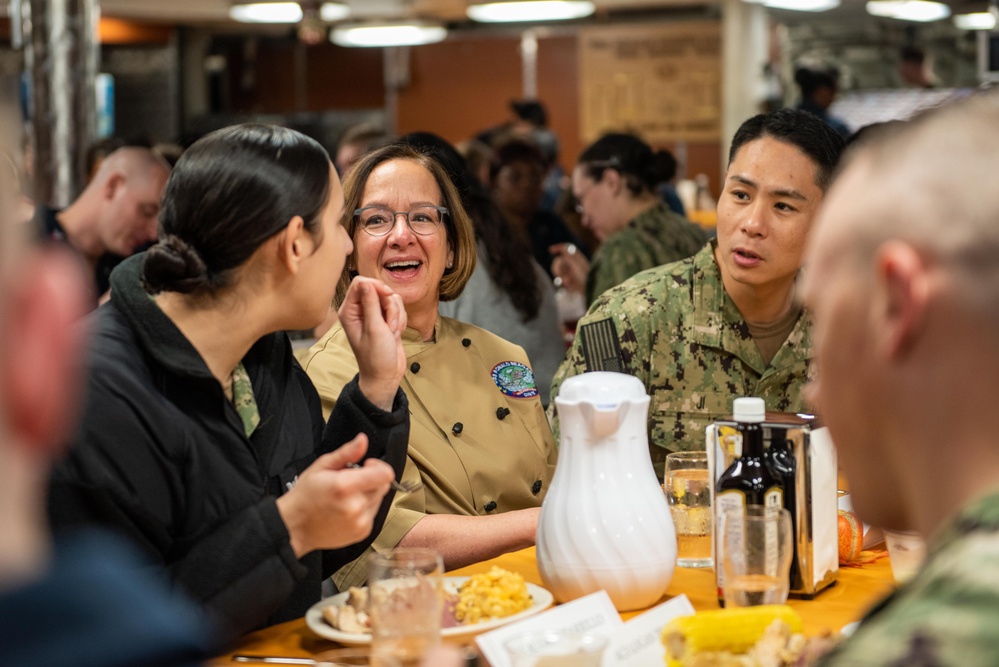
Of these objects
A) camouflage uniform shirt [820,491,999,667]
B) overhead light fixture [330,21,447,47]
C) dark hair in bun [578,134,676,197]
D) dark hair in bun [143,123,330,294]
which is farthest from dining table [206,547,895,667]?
overhead light fixture [330,21,447,47]

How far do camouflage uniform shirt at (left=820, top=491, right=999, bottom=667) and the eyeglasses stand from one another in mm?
2021

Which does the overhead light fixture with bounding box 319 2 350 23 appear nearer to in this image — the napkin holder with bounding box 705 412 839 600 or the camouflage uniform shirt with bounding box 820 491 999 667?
the napkin holder with bounding box 705 412 839 600

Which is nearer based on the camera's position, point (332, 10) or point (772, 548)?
point (772, 548)

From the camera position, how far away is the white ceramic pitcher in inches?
75.6

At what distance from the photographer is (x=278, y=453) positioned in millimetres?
2180

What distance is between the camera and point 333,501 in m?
1.75

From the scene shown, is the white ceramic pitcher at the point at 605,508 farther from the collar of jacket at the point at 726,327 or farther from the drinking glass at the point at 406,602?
the collar of jacket at the point at 726,327

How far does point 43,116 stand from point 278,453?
4.80 metres

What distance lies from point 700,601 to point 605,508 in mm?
242

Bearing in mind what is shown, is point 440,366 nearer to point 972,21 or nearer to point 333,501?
point 333,501

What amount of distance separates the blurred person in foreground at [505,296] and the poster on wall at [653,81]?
7.94 m

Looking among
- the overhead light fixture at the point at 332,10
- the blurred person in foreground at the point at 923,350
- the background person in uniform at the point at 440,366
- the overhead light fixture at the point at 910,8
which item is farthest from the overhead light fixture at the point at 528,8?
the blurred person in foreground at the point at 923,350

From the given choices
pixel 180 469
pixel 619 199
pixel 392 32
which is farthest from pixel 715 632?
pixel 392 32

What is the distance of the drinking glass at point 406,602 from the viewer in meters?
1.58
